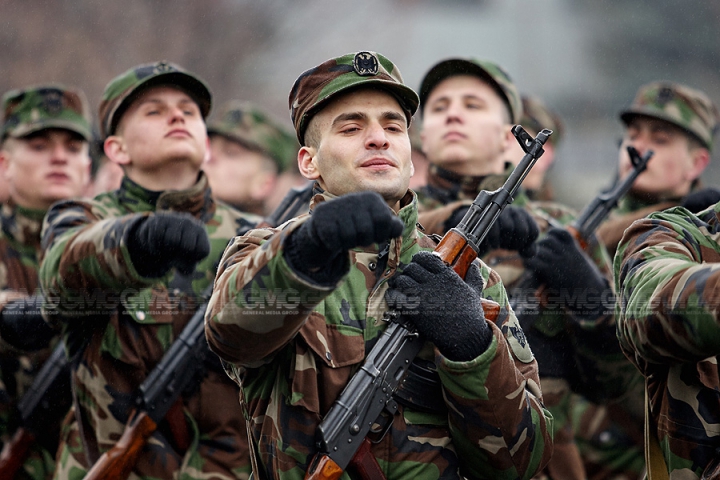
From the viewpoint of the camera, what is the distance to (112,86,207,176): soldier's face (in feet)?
19.2

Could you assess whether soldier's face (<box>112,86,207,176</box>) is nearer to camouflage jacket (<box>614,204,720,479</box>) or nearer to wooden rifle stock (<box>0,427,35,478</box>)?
wooden rifle stock (<box>0,427,35,478</box>)

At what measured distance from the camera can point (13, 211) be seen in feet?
23.8

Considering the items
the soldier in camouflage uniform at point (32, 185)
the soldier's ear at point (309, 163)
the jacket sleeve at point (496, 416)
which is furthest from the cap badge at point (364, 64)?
the soldier in camouflage uniform at point (32, 185)

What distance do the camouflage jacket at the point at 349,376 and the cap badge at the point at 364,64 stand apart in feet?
1.53

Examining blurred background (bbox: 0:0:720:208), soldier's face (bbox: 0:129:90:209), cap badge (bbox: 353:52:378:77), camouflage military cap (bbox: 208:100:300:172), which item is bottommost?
soldier's face (bbox: 0:129:90:209)

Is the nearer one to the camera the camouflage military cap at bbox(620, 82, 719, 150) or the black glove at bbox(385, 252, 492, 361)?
the black glove at bbox(385, 252, 492, 361)

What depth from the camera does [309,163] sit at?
4.18 metres

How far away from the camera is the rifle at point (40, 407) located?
6.53 meters

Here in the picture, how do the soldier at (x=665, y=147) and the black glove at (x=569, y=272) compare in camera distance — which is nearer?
the black glove at (x=569, y=272)

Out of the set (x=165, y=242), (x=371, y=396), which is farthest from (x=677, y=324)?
(x=165, y=242)

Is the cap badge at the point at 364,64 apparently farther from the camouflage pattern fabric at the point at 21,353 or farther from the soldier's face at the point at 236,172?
the soldier's face at the point at 236,172

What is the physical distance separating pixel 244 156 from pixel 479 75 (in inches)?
134

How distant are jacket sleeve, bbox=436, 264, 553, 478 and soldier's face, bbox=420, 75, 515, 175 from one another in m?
2.50

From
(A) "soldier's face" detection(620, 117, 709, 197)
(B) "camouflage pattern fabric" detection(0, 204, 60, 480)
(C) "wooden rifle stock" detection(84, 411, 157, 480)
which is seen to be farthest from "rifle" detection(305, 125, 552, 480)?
(A) "soldier's face" detection(620, 117, 709, 197)
